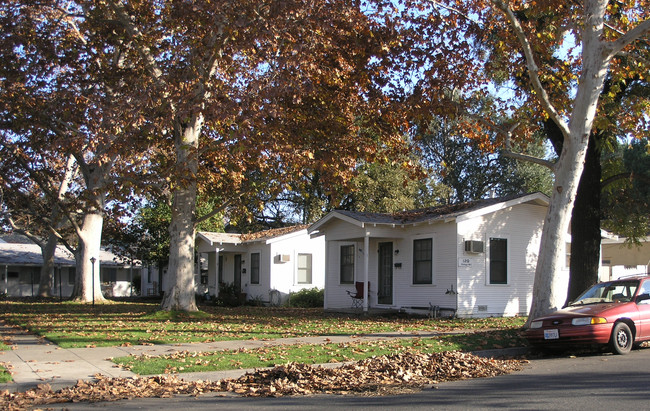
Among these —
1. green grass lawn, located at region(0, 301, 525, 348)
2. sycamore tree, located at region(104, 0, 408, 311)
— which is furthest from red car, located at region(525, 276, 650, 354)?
sycamore tree, located at region(104, 0, 408, 311)

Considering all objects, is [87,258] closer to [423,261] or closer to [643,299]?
[423,261]

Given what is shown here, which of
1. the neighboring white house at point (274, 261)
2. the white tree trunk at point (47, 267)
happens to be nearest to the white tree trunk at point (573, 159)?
the neighboring white house at point (274, 261)

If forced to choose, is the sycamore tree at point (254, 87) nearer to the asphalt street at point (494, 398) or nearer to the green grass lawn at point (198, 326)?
the green grass lawn at point (198, 326)

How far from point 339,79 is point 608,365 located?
966 cm

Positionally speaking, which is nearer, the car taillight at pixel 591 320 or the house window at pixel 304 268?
the car taillight at pixel 591 320

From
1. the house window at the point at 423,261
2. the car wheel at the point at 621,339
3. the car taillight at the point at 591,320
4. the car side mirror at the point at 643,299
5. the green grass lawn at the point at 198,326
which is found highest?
the house window at the point at 423,261

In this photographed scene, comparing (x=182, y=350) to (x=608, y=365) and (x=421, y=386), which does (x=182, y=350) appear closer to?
(x=421, y=386)

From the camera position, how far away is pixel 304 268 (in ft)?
96.1

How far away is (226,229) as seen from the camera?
52.4 meters

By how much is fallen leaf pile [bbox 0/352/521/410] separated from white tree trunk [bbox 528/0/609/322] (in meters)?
3.73

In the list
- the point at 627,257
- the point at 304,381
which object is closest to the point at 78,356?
the point at 304,381

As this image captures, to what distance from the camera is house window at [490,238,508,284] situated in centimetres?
2023

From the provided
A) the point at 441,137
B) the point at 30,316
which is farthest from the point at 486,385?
the point at 441,137

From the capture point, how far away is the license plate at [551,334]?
11.2 metres
